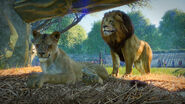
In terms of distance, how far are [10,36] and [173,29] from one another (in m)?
22.5

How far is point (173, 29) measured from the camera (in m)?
22.8

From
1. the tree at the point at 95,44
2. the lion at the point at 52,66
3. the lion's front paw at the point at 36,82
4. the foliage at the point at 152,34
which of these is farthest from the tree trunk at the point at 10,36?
the tree at the point at 95,44

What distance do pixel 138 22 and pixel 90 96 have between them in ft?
84.8

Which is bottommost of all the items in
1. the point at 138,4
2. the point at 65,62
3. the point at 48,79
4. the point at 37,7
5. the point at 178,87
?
the point at 178,87

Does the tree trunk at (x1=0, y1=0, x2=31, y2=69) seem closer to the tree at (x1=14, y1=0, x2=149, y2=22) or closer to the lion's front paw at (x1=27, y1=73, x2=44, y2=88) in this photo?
the tree at (x1=14, y1=0, x2=149, y2=22)

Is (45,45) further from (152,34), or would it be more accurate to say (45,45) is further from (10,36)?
(152,34)

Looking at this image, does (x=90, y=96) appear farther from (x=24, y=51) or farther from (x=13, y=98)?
(x=24, y=51)

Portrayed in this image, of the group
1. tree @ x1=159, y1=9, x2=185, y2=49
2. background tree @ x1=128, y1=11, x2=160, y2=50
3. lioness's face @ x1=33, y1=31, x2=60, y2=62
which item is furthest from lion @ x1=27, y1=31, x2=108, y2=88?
background tree @ x1=128, y1=11, x2=160, y2=50

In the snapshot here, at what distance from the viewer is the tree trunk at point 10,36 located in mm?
3676

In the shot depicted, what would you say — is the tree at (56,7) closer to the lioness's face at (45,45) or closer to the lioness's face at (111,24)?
the lioness's face at (111,24)

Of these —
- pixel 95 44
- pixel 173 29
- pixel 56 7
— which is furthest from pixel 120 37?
pixel 173 29

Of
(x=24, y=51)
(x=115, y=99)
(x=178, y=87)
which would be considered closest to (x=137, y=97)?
(x=115, y=99)

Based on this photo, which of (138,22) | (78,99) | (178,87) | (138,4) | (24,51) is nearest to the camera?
(78,99)

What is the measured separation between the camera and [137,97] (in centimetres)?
158
